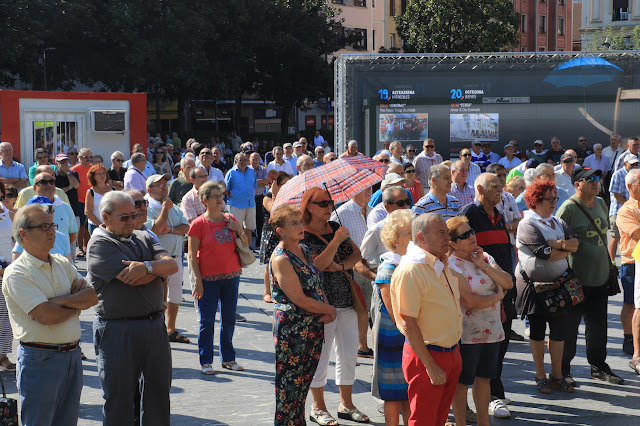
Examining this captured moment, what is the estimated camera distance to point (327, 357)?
6738mm

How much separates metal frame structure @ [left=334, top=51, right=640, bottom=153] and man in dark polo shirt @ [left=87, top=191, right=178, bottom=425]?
13757mm

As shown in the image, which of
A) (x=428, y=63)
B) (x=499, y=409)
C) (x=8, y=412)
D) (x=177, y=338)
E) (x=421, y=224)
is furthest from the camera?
(x=428, y=63)

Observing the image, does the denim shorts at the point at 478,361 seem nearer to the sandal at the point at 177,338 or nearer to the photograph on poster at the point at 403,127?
the sandal at the point at 177,338

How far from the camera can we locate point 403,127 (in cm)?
1984

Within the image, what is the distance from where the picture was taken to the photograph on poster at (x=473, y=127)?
20.0 meters

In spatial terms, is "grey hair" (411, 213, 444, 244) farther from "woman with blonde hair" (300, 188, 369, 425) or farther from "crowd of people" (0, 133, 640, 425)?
"woman with blonde hair" (300, 188, 369, 425)

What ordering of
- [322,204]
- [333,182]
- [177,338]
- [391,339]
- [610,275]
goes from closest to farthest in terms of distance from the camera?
[391,339], [322,204], [333,182], [610,275], [177,338]

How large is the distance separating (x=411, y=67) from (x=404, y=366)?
48.7ft

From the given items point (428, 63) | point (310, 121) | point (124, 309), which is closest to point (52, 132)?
point (428, 63)

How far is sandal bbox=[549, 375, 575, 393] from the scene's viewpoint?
745cm

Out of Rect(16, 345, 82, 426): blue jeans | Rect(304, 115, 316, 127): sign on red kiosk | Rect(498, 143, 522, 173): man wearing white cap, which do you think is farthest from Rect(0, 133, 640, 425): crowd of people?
Rect(304, 115, 316, 127): sign on red kiosk

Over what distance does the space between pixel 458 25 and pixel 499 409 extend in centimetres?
4516

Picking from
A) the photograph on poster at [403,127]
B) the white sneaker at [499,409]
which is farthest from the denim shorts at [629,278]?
the photograph on poster at [403,127]

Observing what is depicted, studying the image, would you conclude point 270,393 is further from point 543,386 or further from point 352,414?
point 543,386
